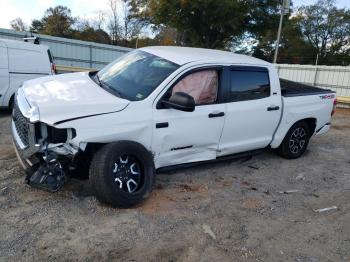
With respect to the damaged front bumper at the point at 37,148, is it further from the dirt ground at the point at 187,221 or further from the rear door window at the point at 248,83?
the rear door window at the point at 248,83

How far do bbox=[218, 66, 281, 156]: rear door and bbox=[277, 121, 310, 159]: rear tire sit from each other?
63 centimetres

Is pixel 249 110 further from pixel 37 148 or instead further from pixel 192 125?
pixel 37 148

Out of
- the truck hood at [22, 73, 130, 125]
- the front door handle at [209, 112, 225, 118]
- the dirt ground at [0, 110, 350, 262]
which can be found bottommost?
the dirt ground at [0, 110, 350, 262]

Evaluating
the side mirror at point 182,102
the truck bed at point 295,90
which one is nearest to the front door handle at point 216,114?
the side mirror at point 182,102

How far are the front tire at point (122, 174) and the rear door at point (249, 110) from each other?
144 centimetres

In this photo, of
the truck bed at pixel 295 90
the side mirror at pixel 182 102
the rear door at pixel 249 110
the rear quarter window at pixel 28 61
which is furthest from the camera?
the rear quarter window at pixel 28 61

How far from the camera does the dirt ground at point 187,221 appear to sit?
3.48 metres

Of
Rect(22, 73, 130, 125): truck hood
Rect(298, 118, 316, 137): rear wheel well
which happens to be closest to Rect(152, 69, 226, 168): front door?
Rect(22, 73, 130, 125): truck hood

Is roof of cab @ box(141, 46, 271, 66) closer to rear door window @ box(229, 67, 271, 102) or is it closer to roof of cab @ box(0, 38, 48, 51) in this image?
rear door window @ box(229, 67, 271, 102)

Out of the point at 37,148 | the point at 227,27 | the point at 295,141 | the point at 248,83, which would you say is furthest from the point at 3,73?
the point at 227,27

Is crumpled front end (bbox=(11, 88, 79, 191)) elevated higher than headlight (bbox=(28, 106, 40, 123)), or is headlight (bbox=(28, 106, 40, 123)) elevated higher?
headlight (bbox=(28, 106, 40, 123))

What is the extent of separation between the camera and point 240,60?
18.3 feet

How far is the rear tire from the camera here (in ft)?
21.6

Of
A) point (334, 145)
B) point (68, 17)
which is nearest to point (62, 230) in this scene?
point (334, 145)
